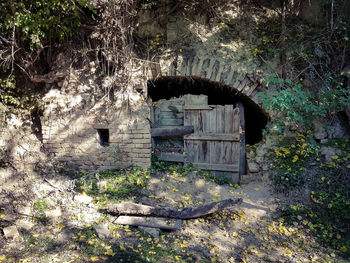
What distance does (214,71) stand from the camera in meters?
5.44

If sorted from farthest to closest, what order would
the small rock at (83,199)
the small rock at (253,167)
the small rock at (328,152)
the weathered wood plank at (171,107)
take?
the weathered wood plank at (171,107) < the small rock at (253,167) < the small rock at (328,152) < the small rock at (83,199)

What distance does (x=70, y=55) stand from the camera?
5270 mm

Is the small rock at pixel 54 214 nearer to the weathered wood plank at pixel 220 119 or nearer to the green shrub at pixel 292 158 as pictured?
the weathered wood plank at pixel 220 119

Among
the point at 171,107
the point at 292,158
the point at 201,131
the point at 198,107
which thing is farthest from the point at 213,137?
the point at 292,158

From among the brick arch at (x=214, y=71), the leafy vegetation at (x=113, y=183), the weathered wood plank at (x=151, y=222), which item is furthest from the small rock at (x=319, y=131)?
the leafy vegetation at (x=113, y=183)

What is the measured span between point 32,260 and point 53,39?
4137 mm

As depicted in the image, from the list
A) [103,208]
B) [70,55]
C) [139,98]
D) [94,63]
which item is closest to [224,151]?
[139,98]

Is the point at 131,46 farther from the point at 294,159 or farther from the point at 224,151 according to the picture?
the point at 294,159

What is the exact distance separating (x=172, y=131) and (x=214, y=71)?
1566mm

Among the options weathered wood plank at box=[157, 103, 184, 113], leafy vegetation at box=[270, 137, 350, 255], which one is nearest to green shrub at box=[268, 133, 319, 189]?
leafy vegetation at box=[270, 137, 350, 255]

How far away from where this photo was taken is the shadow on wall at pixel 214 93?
18.9 feet

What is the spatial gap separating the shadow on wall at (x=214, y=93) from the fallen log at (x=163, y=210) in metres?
2.69

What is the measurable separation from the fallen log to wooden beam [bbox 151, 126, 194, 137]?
196 centimetres

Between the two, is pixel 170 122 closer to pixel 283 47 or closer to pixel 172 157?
pixel 172 157
